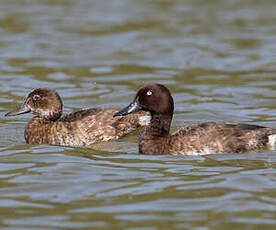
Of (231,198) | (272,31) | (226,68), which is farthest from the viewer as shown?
(272,31)

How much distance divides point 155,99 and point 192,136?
65 centimetres

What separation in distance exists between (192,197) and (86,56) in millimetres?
9628

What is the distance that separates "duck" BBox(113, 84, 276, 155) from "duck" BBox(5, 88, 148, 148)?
1079 mm

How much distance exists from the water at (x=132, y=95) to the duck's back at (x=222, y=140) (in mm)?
151

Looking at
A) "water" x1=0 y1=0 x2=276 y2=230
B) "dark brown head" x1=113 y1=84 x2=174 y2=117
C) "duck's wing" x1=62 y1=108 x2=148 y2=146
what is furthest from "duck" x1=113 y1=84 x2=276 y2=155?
"duck's wing" x1=62 y1=108 x2=148 y2=146

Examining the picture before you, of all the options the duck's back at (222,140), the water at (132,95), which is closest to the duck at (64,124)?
the water at (132,95)

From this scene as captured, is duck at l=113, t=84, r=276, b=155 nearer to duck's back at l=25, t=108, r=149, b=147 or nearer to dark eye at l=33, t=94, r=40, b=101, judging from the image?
duck's back at l=25, t=108, r=149, b=147

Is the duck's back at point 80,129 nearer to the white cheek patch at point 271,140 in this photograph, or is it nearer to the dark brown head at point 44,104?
the dark brown head at point 44,104

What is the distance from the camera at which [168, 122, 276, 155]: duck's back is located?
9383 millimetres

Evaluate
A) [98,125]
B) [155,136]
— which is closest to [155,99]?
[155,136]

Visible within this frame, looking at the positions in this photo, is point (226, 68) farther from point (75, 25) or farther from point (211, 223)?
point (211, 223)

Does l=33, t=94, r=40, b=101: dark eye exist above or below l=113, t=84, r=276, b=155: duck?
above

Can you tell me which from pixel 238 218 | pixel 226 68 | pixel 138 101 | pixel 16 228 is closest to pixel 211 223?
pixel 238 218

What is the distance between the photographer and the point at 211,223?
6699 mm
